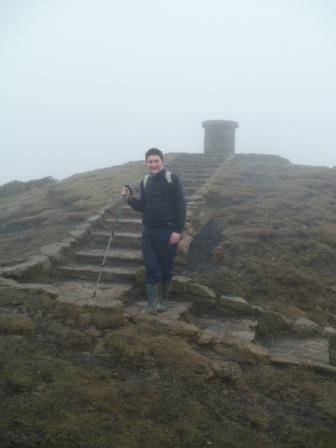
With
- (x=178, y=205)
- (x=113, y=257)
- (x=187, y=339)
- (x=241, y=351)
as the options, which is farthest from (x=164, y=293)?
(x=113, y=257)

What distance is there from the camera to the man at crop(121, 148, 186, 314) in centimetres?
748

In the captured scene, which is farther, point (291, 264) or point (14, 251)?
point (14, 251)

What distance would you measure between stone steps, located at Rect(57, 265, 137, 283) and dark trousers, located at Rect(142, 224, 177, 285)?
1.30 meters

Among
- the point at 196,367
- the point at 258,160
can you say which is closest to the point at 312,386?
the point at 196,367

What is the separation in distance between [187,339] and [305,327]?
218 centimetres

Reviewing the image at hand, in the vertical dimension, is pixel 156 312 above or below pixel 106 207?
below

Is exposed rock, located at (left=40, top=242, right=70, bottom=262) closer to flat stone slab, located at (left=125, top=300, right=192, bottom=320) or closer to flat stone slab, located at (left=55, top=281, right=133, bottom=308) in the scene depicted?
flat stone slab, located at (left=55, top=281, right=133, bottom=308)

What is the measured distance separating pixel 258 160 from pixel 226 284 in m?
14.4

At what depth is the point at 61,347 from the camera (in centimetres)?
593

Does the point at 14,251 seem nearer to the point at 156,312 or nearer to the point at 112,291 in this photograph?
the point at 112,291

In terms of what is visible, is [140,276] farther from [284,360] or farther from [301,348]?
[284,360]

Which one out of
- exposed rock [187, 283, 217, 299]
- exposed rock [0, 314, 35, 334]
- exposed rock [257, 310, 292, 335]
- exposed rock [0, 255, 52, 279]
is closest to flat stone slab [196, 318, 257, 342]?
exposed rock [257, 310, 292, 335]

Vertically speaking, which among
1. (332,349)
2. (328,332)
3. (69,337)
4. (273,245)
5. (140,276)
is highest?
(273,245)

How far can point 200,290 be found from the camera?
26.8 feet
